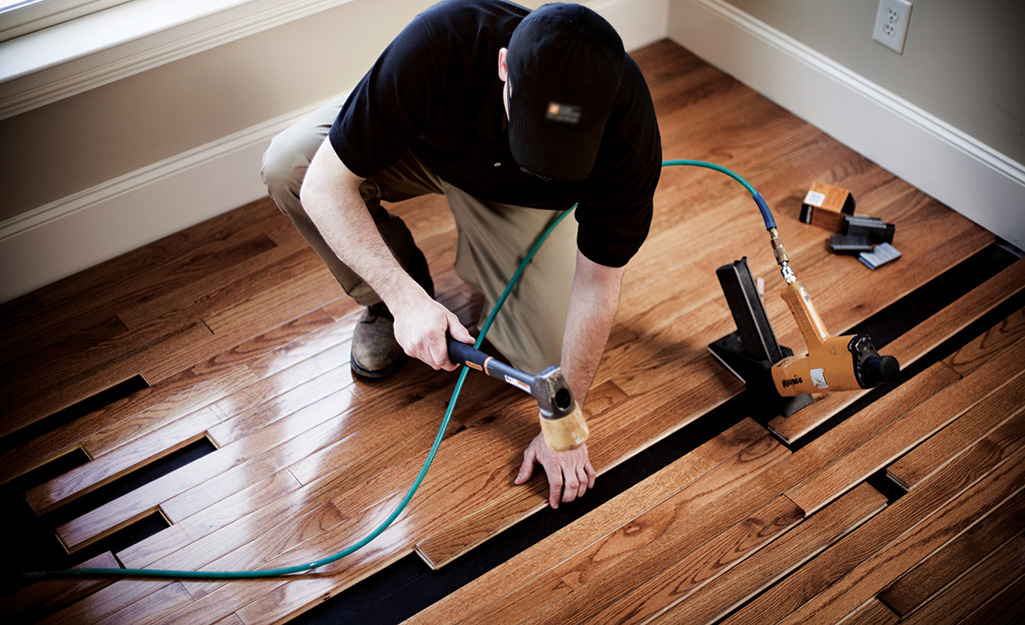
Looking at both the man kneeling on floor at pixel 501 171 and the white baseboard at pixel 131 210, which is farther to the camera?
the white baseboard at pixel 131 210

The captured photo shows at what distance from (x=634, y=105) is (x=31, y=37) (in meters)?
1.59

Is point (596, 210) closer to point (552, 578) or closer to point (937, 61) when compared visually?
point (552, 578)

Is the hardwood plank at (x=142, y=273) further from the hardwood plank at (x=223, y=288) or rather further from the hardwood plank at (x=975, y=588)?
the hardwood plank at (x=975, y=588)

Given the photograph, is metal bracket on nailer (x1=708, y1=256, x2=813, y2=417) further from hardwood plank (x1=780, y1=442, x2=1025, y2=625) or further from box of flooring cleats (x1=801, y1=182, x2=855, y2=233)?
box of flooring cleats (x1=801, y1=182, x2=855, y2=233)

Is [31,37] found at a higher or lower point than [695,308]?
higher

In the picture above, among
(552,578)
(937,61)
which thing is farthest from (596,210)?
(937,61)

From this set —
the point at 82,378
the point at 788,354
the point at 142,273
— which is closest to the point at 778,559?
the point at 788,354

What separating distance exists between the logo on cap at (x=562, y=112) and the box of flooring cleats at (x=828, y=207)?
1.31 m

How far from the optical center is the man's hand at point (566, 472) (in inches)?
66.4

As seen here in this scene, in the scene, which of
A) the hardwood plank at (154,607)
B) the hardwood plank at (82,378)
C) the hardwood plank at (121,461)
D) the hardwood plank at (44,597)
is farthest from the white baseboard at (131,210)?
the hardwood plank at (154,607)

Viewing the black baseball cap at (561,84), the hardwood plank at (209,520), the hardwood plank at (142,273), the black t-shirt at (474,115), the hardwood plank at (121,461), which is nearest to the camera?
the black baseball cap at (561,84)

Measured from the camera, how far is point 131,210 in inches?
90.4

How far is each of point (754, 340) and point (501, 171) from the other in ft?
2.26

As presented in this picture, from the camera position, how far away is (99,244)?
7.52ft
